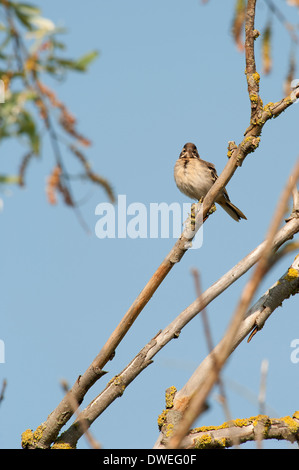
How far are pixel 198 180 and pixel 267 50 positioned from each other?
6.14 metres

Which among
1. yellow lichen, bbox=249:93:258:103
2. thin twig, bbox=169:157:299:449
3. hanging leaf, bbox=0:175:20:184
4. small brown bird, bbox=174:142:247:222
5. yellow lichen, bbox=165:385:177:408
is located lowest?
thin twig, bbox=169:157:299:449

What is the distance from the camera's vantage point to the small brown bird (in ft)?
31.9

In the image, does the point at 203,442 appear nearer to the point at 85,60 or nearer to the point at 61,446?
the point at 61,446

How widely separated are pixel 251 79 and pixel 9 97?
3496mm

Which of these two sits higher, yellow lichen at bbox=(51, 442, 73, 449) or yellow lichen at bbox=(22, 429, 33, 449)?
yellow lichen at bbox=(22, 429, 33, 449)

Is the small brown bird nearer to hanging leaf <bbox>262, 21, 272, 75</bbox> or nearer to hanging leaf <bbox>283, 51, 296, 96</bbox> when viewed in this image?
hanging leaf <bbox>283, 51, 296, 96</bbox>

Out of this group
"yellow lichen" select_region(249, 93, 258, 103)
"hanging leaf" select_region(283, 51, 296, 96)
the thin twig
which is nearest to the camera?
the thin twig

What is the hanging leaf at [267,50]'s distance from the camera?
11.7 feet

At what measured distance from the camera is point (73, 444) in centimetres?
501

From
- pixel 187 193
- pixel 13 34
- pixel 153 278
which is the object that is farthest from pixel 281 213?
pixel 187 193

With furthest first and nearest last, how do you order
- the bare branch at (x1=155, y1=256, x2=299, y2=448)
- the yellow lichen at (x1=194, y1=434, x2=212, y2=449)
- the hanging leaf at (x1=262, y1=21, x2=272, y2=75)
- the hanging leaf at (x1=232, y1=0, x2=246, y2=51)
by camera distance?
the bare branch at (x1=155, y1=256, x2=299, y2=448) < the yellow lichen at (x1=194, y1=434, x2=212, y2=449) < the hanging leaf at (x1=262, y1=21, x2=272, y2=75) < the hanging leaf at (x1=232, y1=0, x2=246, y2=51)

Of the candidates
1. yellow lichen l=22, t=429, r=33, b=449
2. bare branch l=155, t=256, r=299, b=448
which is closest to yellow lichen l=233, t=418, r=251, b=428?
bare branch l=155, t=256, r=299, b=448

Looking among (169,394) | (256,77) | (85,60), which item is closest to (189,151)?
(256,77)

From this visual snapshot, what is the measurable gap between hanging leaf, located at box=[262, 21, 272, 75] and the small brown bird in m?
6.00
